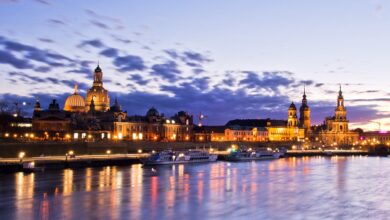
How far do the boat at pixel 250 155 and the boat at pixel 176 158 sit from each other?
16.8 feet

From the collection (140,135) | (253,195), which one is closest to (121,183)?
(253,195)

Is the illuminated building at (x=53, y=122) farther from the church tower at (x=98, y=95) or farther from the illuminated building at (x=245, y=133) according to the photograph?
the illuminated building at (x=245, y=133)

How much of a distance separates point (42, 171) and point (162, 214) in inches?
1269

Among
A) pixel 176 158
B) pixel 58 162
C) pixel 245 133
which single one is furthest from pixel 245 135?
pixel 58 162

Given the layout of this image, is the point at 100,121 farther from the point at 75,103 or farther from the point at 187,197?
the point at 187,197

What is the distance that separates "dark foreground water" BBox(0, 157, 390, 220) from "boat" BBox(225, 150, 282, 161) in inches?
1696

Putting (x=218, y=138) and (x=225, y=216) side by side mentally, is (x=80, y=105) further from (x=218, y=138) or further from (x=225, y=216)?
(x=225, y=216)

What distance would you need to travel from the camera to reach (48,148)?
83.7 m

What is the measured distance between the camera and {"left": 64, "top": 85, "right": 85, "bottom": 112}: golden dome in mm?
153500

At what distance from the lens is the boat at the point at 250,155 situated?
106 metres

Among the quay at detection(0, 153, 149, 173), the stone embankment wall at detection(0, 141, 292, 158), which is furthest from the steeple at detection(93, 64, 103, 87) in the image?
the quay at detection(0, 153, 149, 173)

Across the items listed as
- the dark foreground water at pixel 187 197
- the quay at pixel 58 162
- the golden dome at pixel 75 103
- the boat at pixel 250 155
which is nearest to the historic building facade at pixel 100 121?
the golden dome at pixel 75 103

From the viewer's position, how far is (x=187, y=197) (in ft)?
142

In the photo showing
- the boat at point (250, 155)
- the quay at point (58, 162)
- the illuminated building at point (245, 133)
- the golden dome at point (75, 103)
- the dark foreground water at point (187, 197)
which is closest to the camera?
the dark foreground water at point (187, 197)
